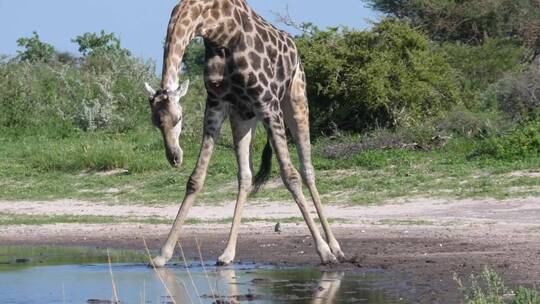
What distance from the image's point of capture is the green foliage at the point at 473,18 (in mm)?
27453

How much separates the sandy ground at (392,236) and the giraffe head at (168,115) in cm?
177

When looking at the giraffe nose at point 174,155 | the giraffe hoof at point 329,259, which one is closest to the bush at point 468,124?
the giraffe hoof at point 329,259

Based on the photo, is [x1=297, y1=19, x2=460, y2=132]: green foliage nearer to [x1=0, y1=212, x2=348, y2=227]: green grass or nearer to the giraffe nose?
[x1=0, y1=212, x2=348, y2=227]: green grass

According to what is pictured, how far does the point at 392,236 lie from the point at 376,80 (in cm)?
705

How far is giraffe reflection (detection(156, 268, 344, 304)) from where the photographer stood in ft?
25.2

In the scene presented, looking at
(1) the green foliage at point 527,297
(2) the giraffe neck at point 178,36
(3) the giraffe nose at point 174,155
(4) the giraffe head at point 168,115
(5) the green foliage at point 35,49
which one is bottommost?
(5) the green foliage at point 35,49

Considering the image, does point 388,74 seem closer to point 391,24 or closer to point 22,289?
point 391,24

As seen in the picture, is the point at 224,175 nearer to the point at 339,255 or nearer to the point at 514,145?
the point at 514,145

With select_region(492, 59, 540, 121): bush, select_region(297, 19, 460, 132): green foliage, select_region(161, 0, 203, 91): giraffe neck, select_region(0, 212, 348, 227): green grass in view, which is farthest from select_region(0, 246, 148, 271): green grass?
select_region(492, 59, 540, 121): bush

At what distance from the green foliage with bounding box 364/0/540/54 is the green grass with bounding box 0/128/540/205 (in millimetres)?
9838

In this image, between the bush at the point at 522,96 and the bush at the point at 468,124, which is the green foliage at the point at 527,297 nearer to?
the bush at the point at 468,124

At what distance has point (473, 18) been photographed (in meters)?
27.8

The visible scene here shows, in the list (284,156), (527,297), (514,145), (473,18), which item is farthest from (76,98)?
(527,297)

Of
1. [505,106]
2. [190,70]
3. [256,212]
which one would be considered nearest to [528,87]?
[505,106]
